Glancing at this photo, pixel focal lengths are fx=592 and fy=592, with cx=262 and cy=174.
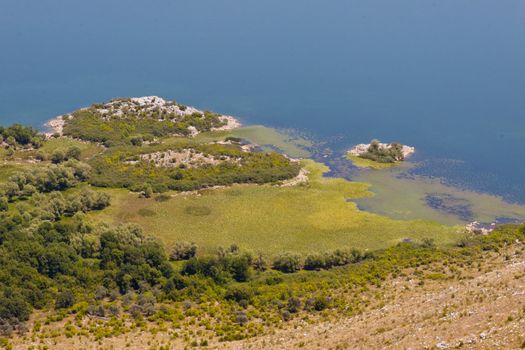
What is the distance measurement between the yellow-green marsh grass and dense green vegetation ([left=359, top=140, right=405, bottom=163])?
14559 mm

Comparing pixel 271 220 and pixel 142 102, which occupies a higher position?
pixel 142 102

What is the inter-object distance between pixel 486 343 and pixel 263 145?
285 feet

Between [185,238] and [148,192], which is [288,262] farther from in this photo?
[148,192]

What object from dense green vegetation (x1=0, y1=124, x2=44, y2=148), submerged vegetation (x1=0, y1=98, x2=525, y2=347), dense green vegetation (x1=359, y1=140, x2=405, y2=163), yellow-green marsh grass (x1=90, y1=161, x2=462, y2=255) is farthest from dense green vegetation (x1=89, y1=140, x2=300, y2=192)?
dense green vegetation (x1=0, y1=124, x2=44, y2=148)

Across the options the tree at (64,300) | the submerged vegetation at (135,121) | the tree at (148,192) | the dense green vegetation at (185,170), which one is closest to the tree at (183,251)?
the tree at (64,300)

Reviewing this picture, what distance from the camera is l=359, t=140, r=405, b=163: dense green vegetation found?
108 meters

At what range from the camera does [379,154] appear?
108562 millimetres

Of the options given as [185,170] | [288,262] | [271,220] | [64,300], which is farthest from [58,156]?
[288,262]

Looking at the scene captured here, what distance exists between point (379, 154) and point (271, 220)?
114 feet

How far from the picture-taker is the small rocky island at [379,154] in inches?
4213

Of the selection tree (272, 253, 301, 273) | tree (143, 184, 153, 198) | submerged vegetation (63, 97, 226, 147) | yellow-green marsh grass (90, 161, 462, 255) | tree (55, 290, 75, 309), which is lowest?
tree (55, 290, 75, 309)

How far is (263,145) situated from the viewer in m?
116

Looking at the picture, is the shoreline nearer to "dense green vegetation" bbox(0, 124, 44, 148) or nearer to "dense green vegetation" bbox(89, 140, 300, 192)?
"dense green vegetation" bbox(0, 124, 44, 148)

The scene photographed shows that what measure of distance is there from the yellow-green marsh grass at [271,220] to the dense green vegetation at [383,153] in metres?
14.6
